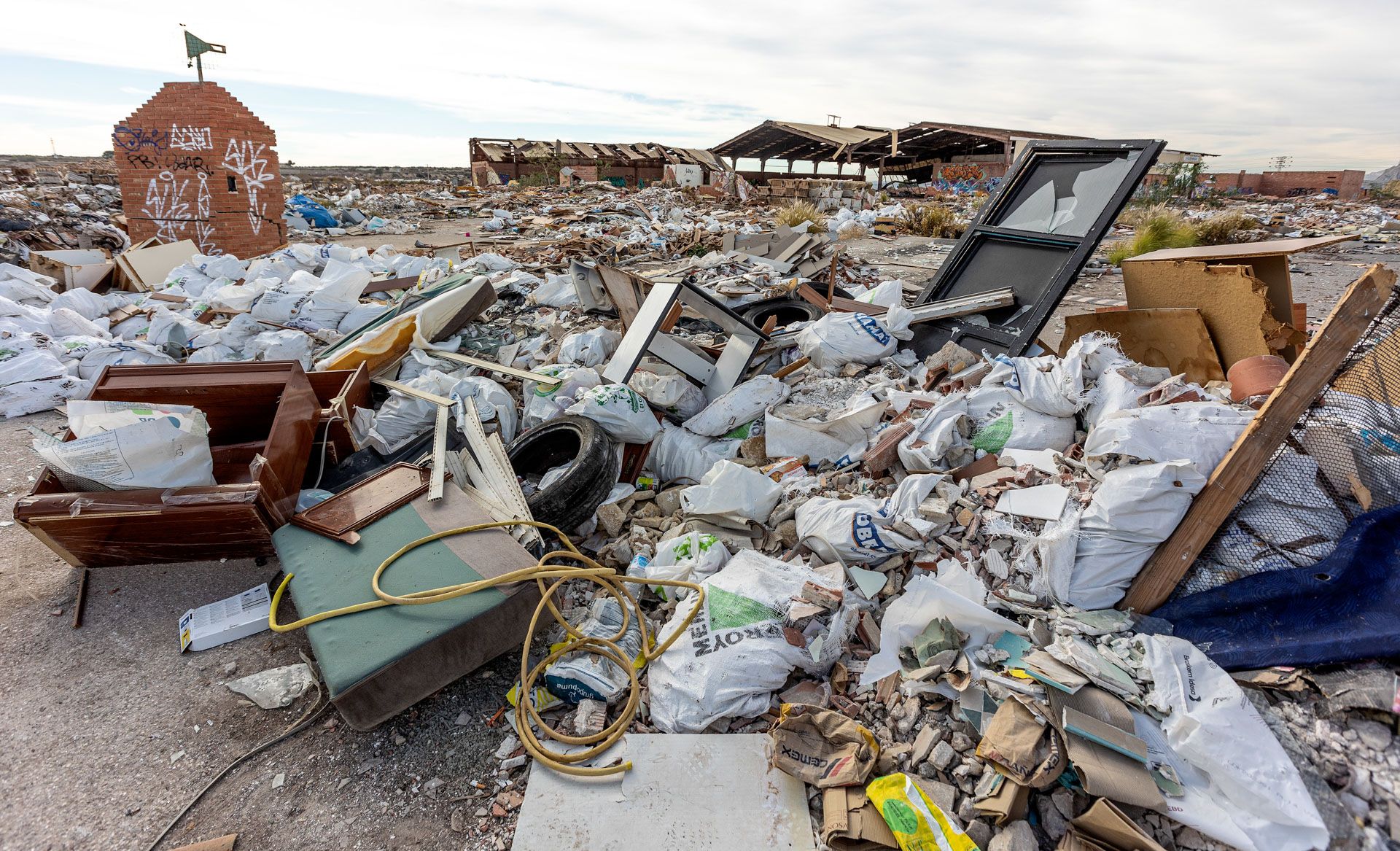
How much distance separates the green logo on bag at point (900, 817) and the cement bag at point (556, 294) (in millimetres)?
5504

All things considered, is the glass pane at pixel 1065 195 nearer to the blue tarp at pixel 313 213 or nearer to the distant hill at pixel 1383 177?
the blue tarp at pixel 313 213

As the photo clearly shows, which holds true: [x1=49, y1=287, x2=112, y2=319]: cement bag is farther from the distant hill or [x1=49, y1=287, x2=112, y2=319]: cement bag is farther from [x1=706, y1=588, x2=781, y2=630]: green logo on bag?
the distant hill

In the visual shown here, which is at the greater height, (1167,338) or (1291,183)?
(1291,183)

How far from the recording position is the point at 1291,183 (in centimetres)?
2453

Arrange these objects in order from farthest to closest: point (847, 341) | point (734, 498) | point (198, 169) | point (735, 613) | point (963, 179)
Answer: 1. point (963, 179)
2. point (198, 169)
3. point (847, 341)
4. point (734, 498)
5. point (735, 613)

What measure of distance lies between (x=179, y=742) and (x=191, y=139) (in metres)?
10.9

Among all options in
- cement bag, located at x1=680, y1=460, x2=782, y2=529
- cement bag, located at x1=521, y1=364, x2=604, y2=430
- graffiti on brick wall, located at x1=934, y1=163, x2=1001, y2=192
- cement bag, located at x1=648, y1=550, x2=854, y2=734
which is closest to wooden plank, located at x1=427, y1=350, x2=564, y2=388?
cement bag, located at x1=521, y1=364, x2=604, y2=430

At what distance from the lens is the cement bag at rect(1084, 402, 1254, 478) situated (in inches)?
95.7

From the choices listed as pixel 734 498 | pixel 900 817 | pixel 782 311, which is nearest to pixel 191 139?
pixel 782 311

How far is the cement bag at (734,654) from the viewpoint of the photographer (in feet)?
7.52

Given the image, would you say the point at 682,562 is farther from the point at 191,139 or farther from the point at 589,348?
the point at 191,139

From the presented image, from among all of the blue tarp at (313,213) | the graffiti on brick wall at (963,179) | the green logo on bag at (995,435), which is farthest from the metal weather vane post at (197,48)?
the graffiti on brick wall at (963,179)

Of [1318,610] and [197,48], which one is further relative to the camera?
[197,48]

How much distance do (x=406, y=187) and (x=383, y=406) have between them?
76.7 feet
